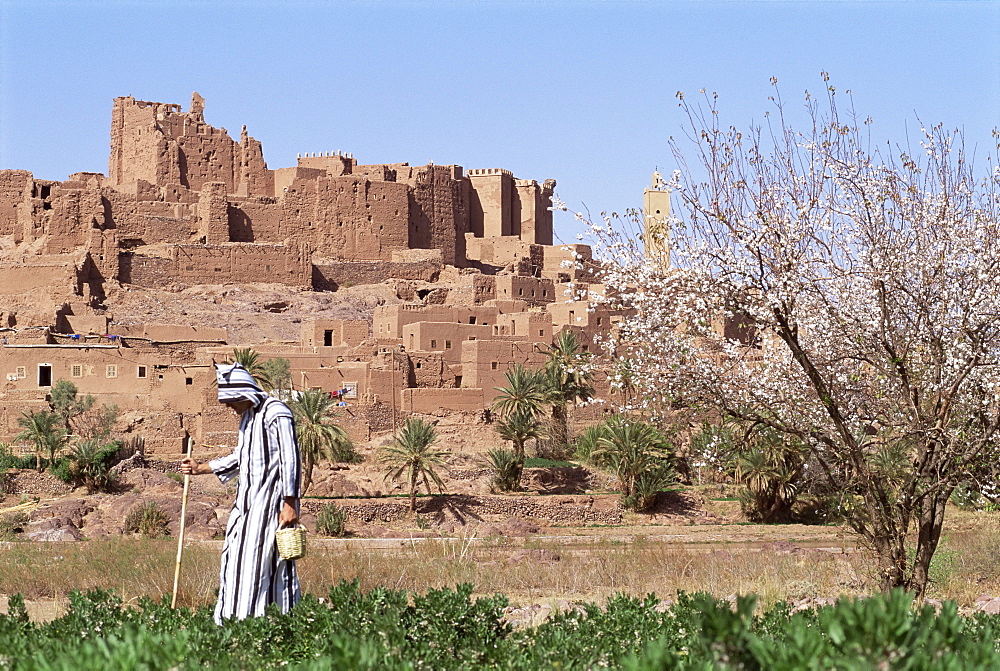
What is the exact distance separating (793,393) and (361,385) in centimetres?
2308

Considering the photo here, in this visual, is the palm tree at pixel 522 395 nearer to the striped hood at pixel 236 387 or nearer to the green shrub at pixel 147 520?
the green shrub at pixel 147 520

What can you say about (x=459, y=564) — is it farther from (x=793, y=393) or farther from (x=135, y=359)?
(x=135, y=359)

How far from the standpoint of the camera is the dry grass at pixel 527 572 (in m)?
11.1

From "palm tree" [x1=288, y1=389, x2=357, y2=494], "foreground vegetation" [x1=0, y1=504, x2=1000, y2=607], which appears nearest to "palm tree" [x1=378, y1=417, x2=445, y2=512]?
"palm tree" [x1=288, y1=389, x2=357, y2=494]

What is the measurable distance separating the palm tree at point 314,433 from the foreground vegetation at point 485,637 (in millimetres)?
18448

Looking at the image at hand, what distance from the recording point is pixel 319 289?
51.0 metres

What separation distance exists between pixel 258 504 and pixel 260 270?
42.8 m

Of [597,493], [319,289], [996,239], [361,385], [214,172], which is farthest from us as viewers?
[214,172]

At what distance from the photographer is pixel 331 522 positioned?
2345 centimetres

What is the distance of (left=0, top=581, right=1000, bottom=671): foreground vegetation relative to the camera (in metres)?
4.79

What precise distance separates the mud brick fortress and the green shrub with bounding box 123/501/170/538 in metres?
7.50

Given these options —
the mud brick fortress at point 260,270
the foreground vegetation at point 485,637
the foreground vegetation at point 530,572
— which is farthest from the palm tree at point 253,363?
the foreground vegetation at point 485,637

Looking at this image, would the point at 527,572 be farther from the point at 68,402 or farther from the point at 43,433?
the point at 68,402

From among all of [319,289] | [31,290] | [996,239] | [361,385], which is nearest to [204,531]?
[361,385]
